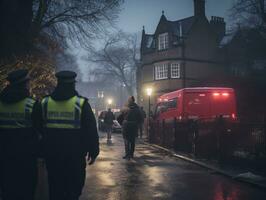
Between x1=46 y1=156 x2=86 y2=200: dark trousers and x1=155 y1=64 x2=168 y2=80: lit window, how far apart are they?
36.8 meters

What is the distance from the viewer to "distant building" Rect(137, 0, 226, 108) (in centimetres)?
4038

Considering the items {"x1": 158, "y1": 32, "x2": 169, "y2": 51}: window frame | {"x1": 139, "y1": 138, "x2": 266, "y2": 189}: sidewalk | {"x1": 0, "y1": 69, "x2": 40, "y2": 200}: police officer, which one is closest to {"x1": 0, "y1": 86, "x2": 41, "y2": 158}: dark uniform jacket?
{"x1": 0, "y1": 69, "x2": 40, "y2": 200}: police officer

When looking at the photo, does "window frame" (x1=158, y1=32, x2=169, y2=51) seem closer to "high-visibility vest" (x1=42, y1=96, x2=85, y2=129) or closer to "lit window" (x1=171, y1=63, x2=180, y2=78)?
"lit window" (x1=171, y1=63, x2=180, y2=78)

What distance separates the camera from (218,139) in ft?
36.4

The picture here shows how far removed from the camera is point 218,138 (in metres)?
11.1

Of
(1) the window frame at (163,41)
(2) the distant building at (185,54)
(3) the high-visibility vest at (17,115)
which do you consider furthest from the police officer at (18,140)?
(1) the window frame at (163,41)

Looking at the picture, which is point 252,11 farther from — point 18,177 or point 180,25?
point 18,177

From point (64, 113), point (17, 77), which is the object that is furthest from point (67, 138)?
point (17, 77)

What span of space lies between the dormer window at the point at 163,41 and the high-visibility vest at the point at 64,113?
3776 cm

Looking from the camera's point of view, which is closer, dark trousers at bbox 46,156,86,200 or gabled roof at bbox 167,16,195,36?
dark trousers at bbox 46,156,86,200

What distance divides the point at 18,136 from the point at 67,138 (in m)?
0.67

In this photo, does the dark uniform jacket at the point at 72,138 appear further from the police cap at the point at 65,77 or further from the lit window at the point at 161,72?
the lit window at the point at 161,72

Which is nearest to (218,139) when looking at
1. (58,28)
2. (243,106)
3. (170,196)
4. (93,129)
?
Result: (170,196)

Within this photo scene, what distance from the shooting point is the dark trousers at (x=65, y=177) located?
4.47m
